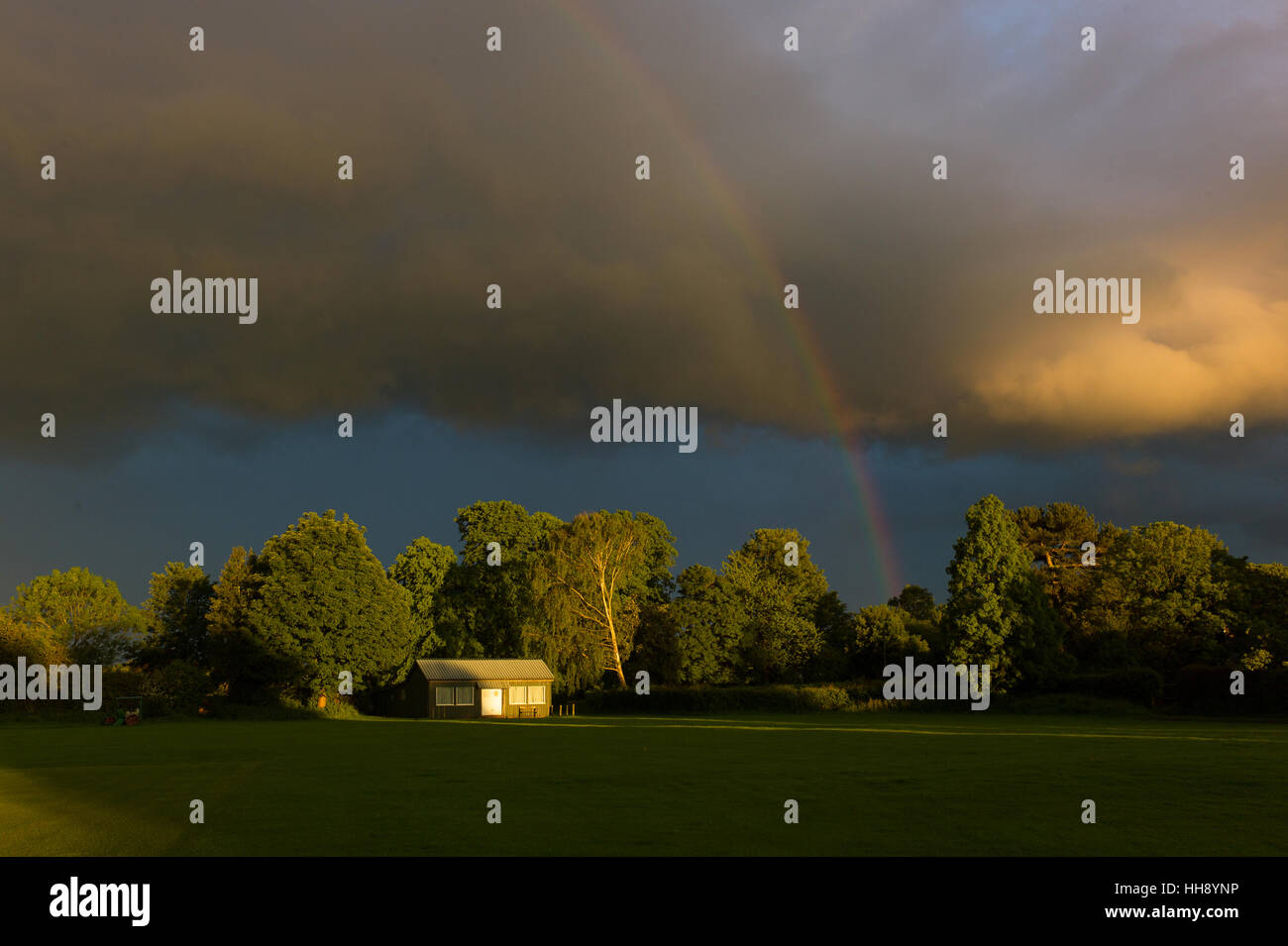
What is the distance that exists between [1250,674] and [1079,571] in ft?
92.1

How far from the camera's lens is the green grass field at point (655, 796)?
14.3m

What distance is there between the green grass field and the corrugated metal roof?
3530cm

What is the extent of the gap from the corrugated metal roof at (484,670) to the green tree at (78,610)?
36.7 meters

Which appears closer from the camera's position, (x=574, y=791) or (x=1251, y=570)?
(x=574, y=791)

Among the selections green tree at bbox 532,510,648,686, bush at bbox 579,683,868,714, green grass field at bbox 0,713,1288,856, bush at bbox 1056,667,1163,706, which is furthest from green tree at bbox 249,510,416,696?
bush at bbox 1056,667,1163,706

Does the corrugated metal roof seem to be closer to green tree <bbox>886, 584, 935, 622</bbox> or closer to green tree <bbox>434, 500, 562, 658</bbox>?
green tree <bbox>434, 500, 562, 658</bbox>

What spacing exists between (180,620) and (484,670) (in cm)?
3289

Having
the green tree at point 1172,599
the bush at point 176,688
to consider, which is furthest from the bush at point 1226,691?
the bush at point 176,688

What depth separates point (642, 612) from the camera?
290 ft

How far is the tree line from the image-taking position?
243 ft
